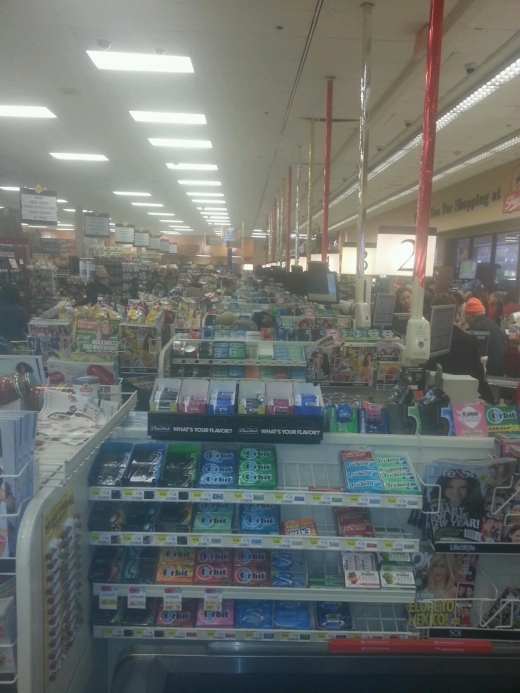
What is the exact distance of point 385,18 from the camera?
4969mm

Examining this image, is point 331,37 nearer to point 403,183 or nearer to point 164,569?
point 164,569

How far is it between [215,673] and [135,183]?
15.6 m

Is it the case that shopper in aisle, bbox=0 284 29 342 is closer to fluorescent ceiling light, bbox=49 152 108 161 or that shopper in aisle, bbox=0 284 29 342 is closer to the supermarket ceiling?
the supermarket ceiling

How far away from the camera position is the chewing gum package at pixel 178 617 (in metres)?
2.13

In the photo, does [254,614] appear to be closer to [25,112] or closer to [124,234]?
[25,112]

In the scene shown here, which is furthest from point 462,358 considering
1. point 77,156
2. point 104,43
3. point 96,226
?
point 96,226

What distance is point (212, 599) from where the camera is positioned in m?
2.08

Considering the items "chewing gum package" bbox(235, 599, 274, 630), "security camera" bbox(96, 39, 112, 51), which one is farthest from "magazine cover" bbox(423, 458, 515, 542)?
"security camera" bbox(96, 39, 112, 51)

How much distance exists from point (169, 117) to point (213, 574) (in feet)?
25.6

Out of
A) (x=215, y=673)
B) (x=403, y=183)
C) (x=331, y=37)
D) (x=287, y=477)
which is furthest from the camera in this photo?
(x=403, y=183)

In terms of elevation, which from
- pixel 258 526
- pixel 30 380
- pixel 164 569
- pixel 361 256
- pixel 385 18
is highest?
pixel 385 18

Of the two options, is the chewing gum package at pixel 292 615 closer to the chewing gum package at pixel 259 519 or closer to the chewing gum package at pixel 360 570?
the chewing gum package at pixel 360 570

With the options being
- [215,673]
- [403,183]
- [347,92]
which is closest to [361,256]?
[347,92]

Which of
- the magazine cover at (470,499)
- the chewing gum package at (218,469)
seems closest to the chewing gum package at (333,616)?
the magazine cover at (470,499)
